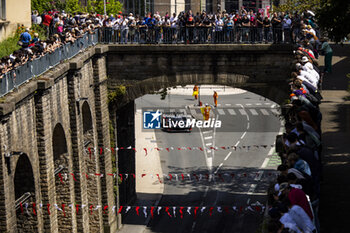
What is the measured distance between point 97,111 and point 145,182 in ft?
40.3

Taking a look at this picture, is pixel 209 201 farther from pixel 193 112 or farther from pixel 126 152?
pixel 193 112

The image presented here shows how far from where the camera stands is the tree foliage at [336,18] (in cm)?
3525

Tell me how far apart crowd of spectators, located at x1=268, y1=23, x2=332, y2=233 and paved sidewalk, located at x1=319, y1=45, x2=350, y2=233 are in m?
0.95

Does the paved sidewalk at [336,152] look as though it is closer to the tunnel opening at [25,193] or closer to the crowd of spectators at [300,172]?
the crowd of spectators at [300,172]

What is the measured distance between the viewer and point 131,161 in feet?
157

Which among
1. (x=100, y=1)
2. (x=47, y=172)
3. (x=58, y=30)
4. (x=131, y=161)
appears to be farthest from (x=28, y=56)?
(x=100, y=1)

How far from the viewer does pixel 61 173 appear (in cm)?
3572

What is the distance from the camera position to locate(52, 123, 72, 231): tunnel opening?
116 ft

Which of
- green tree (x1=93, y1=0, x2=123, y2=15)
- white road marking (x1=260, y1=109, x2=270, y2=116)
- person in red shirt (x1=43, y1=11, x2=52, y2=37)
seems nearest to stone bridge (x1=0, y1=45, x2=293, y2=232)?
person in red shirt (x1=43, y1=11, x2=52, y2=37)

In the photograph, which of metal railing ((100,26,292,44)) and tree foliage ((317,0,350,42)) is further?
metal railing ((100,26,292,44))

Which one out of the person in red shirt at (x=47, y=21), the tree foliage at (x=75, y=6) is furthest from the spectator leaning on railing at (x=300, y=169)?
the tree foliage at (x=75, y=6)

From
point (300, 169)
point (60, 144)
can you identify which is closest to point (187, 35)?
point (60, 144)

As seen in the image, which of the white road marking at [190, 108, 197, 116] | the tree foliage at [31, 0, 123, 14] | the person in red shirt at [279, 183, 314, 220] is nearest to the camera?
the person in red shirt at [279, 183, 314, 220]

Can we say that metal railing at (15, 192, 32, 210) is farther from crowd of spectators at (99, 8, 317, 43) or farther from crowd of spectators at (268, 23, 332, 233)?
crowd of spectators at (99, 8, 317, 43)
